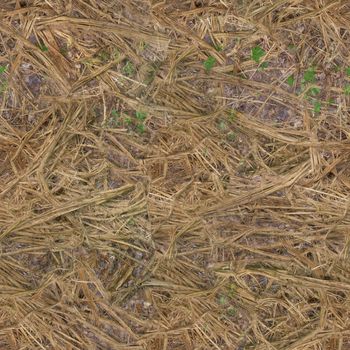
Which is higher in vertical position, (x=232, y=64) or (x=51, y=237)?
(x=232, y=64)

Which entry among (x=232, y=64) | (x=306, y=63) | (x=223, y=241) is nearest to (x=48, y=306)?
(x=223, y=241)

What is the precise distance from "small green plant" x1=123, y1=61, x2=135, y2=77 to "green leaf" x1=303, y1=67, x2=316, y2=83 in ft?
2.76

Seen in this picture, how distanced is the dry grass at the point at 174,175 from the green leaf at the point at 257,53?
0.11 ft

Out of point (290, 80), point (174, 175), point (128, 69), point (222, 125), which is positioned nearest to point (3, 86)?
point (128, 69)

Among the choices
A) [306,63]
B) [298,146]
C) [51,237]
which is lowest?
[51,237]

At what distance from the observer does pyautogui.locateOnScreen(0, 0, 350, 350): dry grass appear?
2.74m

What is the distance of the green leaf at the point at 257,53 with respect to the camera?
2.75 metres

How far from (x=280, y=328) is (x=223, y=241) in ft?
1.68

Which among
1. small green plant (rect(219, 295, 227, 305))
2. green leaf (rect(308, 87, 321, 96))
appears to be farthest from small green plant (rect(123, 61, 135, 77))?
small green plant (rect(219, 295, 227, 305))

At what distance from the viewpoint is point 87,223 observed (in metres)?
2.81

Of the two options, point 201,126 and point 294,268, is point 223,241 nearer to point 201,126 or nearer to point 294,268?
point 294,268

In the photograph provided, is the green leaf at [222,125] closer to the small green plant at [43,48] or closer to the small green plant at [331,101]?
the small green plant at [331,101]

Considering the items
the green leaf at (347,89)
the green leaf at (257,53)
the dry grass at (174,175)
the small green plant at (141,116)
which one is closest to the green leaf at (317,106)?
the dry grass at (174,175)

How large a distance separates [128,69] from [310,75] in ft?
2.91
